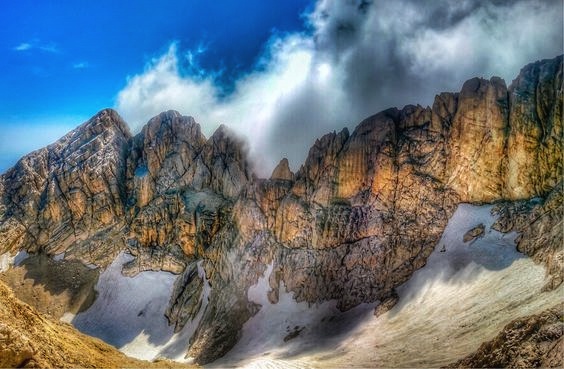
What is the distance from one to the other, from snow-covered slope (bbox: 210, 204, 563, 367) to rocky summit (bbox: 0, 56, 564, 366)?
1.64 meters

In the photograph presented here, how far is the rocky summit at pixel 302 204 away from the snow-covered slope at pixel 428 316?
164 centimetres

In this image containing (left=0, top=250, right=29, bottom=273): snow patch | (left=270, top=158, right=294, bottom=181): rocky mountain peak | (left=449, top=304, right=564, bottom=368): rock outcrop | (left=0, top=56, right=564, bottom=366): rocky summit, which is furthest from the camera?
(left=0, top=250, right=29, bottom=273): snow patch

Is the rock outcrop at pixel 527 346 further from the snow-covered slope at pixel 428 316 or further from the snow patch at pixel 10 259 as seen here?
the snow patch at pixel 10 259

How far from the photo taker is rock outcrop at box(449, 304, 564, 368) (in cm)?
3391

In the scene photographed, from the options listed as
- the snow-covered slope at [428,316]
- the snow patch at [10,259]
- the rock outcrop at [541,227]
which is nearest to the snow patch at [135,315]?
the snow patch at [10,259]

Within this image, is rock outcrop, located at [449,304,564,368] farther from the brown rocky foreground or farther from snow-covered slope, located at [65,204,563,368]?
the brown rocky foreground

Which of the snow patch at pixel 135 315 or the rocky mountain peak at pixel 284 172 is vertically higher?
the rocky mountain peak at pixel 284 172

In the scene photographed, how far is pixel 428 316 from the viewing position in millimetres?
60312

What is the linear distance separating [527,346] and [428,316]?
23.7 metres

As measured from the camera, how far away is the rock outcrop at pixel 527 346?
33.9 metres

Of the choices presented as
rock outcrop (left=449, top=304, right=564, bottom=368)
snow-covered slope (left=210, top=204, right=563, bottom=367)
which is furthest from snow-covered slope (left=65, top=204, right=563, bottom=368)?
rock outcrop (left=449, top=304, right=564, bottom=368)

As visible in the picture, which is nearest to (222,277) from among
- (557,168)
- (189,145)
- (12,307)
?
(189,145)

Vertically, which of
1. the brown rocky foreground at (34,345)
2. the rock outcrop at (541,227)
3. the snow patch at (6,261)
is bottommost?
the rock outcrop at (541,227)

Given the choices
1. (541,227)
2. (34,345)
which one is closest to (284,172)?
(541,227)
